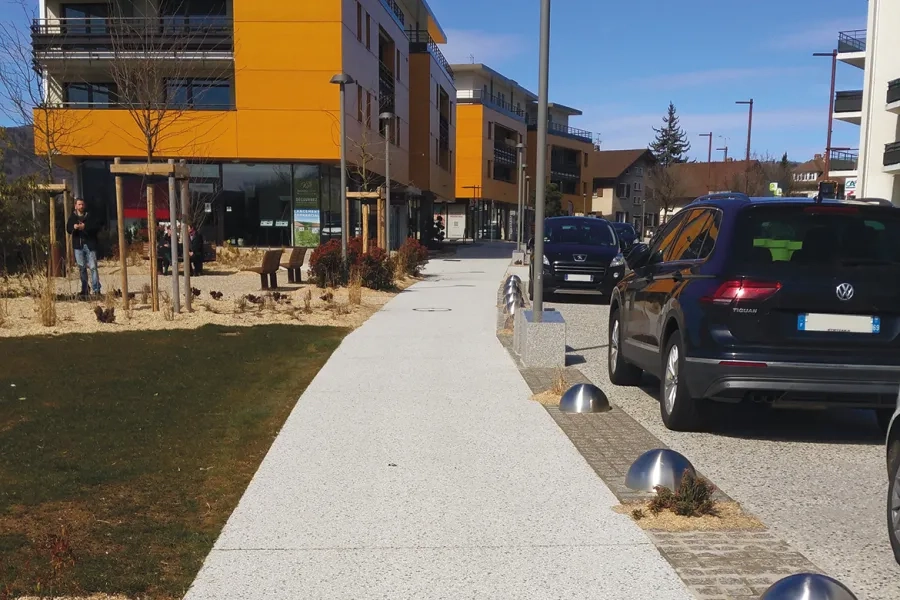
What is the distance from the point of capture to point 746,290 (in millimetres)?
5723

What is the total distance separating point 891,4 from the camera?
3716cm

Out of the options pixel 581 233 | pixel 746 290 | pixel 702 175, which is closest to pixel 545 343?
pixel 746 290

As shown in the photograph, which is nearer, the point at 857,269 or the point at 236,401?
the point at 857,269

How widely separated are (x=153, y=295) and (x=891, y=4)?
1442 inches

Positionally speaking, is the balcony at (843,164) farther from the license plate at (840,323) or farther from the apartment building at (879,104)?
the license plate at (840,323)

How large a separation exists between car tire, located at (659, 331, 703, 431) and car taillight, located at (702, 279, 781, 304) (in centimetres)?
51

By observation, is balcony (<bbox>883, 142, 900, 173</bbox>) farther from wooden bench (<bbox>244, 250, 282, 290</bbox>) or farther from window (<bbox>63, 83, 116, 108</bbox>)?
window (<bbox>63, 83, 116, 108</bbox>)

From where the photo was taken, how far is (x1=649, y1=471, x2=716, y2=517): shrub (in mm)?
4453

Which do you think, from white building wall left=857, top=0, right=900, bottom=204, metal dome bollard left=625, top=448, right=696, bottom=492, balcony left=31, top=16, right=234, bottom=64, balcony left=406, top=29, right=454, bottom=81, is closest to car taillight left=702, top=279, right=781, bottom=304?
metal dome bollard left=625, top=448, right=696, bottom=492

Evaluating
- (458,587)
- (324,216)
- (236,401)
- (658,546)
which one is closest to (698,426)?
(658,546)

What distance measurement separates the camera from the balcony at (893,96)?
35375mm

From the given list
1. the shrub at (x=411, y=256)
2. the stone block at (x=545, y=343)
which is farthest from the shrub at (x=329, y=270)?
the stone block at (x=545, y=343)

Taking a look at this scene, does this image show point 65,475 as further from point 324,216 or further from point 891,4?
point 891,4

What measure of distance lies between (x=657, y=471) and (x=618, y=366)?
3667 mm
